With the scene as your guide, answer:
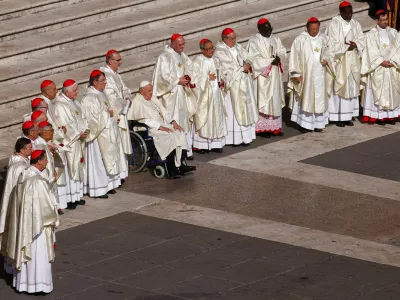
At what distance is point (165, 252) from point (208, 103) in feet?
15.4

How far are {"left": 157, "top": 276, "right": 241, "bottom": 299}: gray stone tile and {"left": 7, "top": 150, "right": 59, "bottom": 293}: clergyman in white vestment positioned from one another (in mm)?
1248

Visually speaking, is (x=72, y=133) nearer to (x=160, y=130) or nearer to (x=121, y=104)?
(x=121, y=104)

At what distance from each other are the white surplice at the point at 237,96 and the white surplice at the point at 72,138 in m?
3.29

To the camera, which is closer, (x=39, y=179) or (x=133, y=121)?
(x=39, y=179)

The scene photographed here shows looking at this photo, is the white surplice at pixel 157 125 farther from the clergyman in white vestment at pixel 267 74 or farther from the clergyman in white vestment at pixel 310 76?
the clergyman in white vestment at pixel 310 76

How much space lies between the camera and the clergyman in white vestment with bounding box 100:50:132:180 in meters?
18.5

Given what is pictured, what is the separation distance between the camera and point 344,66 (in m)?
21.5

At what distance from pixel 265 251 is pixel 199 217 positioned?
1.55 m

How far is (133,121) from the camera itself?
1895cm

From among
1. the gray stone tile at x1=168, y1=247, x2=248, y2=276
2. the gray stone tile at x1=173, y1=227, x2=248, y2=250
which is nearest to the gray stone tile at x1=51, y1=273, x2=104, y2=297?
the gray stone tile at x1=168, y1=247, x2=248, y2=276

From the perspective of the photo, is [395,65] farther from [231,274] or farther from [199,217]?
[231,274]

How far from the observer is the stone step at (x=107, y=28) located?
72.9ft

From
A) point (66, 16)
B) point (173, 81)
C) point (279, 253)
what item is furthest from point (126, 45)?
point (279, 253)

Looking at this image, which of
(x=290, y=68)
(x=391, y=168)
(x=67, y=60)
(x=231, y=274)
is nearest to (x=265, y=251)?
(x=231, y=274)
